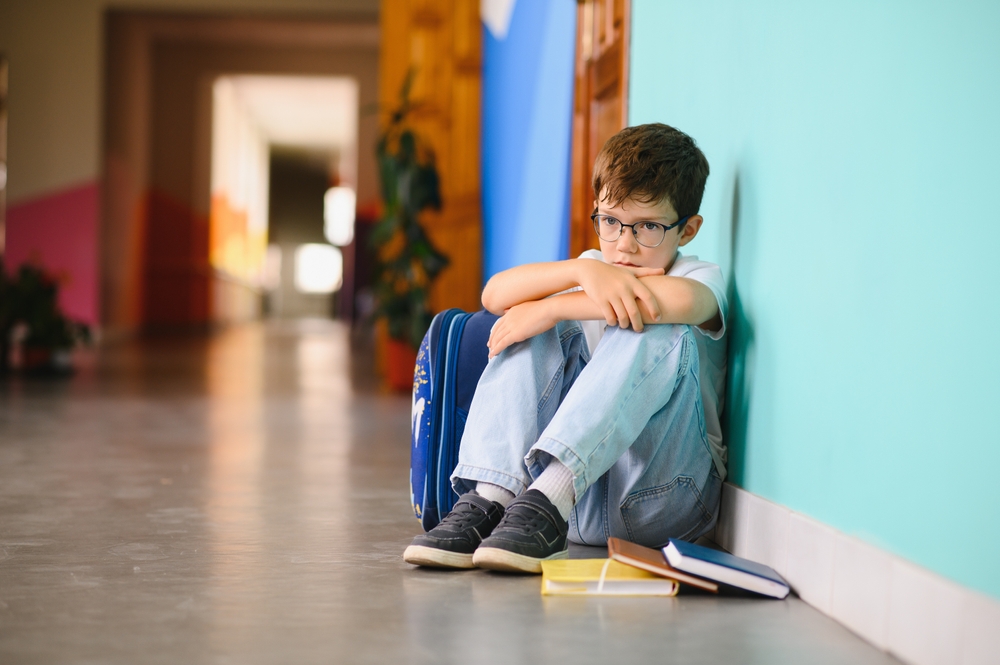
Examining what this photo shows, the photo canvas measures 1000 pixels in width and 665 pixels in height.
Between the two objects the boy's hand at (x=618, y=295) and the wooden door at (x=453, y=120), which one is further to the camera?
the wooden door at (x=453, y=120)

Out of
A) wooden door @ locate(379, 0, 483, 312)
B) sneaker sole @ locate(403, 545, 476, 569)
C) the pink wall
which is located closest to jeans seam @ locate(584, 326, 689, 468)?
sneaker sole @ locate(403, 545, 476, 569)

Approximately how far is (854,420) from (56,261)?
9013 millimetres

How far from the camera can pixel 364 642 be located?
1042 millimetres

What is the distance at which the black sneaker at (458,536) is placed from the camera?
135 cm

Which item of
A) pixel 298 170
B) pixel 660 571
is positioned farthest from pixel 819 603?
pixel 298 170

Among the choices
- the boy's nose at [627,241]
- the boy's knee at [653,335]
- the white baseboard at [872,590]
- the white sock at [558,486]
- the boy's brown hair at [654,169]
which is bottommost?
the white baseboard at [872,590]

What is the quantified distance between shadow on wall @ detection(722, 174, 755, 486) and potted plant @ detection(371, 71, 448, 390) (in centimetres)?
321

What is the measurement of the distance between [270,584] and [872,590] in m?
0.78

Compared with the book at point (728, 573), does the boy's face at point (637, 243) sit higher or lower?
higher

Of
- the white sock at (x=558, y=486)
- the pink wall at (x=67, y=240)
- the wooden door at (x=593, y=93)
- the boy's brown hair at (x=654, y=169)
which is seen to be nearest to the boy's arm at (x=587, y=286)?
the boy's brown hair at (x=654, y=169)

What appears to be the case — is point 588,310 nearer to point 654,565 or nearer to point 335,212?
point 654,565

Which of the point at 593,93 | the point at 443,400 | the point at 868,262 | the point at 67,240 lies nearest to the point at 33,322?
the point at 593,93

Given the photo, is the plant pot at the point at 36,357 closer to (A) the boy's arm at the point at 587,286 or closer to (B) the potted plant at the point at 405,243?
(B) the potted plant at the point at 405,243

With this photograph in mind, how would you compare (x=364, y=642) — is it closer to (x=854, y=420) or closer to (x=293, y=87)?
(x=854, y=420)
